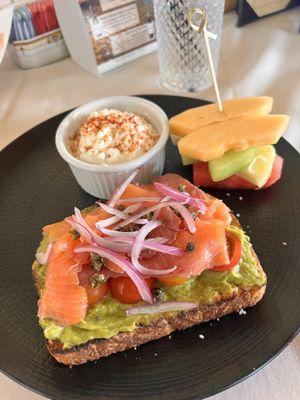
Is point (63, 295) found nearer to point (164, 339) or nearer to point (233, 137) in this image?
point (164, 339)

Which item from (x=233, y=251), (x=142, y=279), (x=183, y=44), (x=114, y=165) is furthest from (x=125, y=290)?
(x=183, y=44)

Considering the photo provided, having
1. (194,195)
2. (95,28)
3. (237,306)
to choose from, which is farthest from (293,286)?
(95,28)

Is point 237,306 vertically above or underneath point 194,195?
underneath

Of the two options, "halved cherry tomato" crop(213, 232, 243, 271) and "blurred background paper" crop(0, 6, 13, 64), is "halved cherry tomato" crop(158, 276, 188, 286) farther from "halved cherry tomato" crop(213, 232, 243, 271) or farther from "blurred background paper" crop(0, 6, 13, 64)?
"blurred background paper" crop(0, 6, 13, 64)

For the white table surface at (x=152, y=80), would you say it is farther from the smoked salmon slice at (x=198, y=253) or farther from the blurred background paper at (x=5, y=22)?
the smoked salmon slice at (x=198, y=253)

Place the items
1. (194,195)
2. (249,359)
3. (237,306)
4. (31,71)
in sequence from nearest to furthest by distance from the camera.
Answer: (249,359) < (237,306) < (194,195) < (31,71)

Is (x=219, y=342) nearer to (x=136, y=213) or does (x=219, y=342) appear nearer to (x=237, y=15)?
(x=136, y=213)
